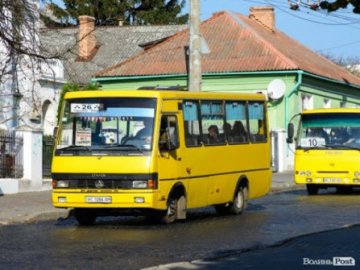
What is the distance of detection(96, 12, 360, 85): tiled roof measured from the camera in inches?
1614

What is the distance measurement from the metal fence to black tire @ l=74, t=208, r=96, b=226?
747cm

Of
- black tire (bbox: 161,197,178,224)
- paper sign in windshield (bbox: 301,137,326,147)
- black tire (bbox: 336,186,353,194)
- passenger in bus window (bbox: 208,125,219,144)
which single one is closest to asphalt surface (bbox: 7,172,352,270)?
black tire (bbox: 161,197,178,224)

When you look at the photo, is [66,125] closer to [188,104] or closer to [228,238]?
[188,104]

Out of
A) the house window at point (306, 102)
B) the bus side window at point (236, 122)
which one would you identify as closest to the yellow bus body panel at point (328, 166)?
the bus side window at point (236, 122)

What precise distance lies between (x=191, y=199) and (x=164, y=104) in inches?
78.5

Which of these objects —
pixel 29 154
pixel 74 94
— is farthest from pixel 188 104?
pixel 29 154

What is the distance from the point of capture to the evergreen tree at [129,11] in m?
58.0

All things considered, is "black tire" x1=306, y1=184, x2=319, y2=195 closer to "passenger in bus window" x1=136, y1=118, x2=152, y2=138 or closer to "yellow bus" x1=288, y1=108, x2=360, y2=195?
"yellow bus" x1=288, y1=108, x2=360, y2=195

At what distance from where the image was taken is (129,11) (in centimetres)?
6241

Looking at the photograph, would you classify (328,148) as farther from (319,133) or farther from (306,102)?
(306,102)

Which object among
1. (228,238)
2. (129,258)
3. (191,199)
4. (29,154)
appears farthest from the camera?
(29,154)

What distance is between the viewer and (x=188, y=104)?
18.0 metres

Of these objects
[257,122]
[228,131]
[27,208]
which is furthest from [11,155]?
[228,131]

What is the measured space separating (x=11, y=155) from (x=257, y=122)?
7.38 metres
